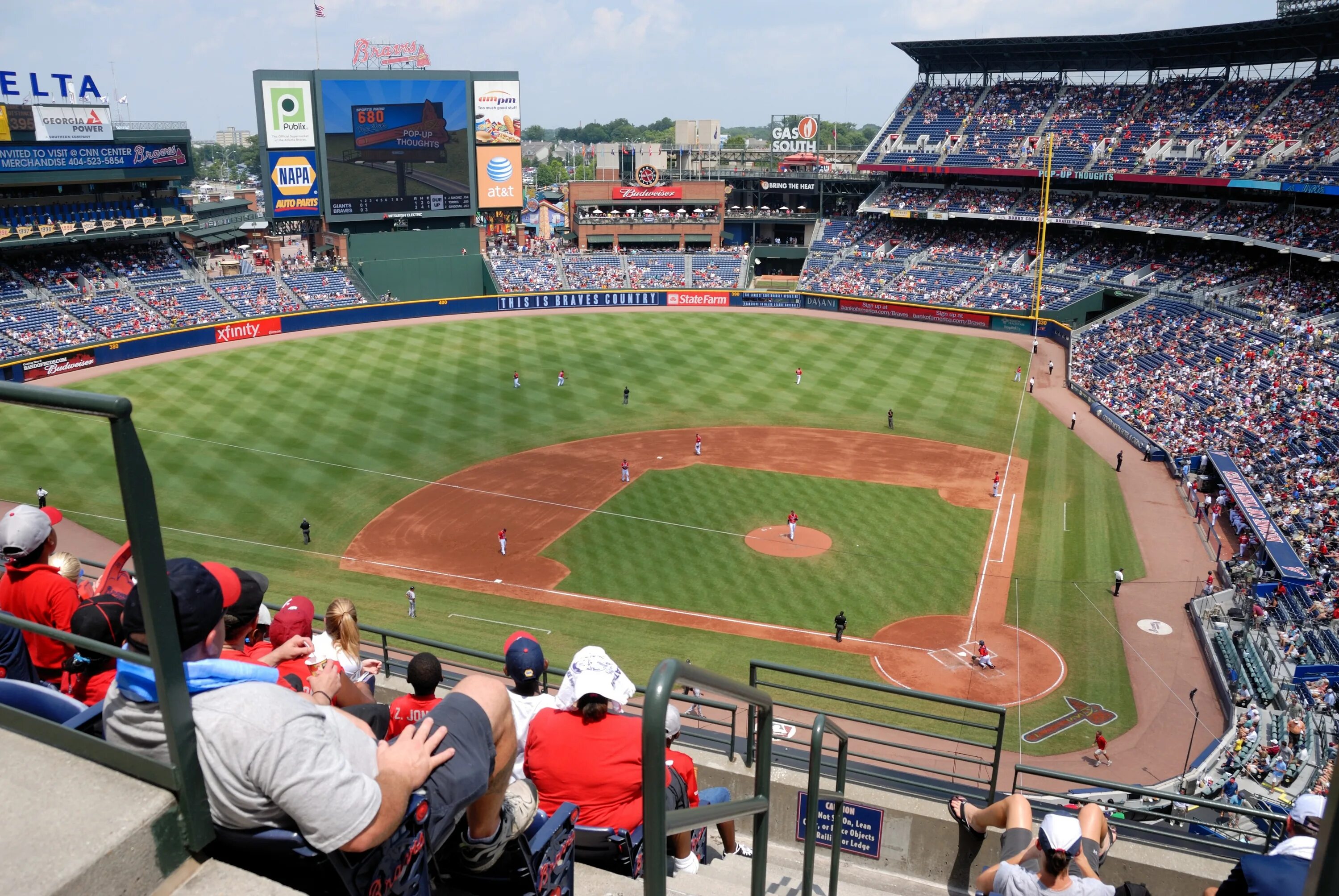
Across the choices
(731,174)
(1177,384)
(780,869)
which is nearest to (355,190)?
(731,174)

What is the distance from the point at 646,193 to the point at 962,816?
72263 millimetres

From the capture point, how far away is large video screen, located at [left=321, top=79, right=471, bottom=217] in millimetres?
57562

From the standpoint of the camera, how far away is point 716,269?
231ft

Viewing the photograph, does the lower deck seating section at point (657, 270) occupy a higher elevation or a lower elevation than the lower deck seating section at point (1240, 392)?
higher

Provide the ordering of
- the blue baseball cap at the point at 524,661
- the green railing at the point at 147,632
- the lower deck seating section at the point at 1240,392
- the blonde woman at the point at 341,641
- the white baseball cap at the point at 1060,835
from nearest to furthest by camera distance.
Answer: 1. the green railing at the point at 147,632
2. the white baseball cap at the point at 1060,835
3. the blue baseball cap at the point at 524,661
4. the blonde woman at the point at 341,641
5. the lower deck seating section at the point at 1240,392

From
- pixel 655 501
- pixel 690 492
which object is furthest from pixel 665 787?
pixel 690 492

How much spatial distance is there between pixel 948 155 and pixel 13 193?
5752 cm

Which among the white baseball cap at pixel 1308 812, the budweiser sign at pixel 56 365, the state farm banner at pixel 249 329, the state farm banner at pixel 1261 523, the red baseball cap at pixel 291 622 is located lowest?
the state farm banner at pixel 1261 523

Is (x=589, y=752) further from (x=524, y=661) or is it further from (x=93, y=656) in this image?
(x=93, y=656)

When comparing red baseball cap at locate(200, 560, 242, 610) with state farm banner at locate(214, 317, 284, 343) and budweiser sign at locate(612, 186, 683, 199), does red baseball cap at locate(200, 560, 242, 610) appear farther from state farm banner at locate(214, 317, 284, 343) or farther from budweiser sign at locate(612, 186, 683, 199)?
budweiser sign at locate(612, 186, 683, 199)

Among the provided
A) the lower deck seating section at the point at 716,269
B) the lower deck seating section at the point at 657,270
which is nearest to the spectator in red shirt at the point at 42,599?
the lower deck seating section at the point at 657,270

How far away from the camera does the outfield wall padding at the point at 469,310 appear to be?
155ft

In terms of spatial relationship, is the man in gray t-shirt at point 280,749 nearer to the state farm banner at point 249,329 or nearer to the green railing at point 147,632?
the green railing at point 147,632

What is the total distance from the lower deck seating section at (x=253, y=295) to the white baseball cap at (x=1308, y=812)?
5657cm
